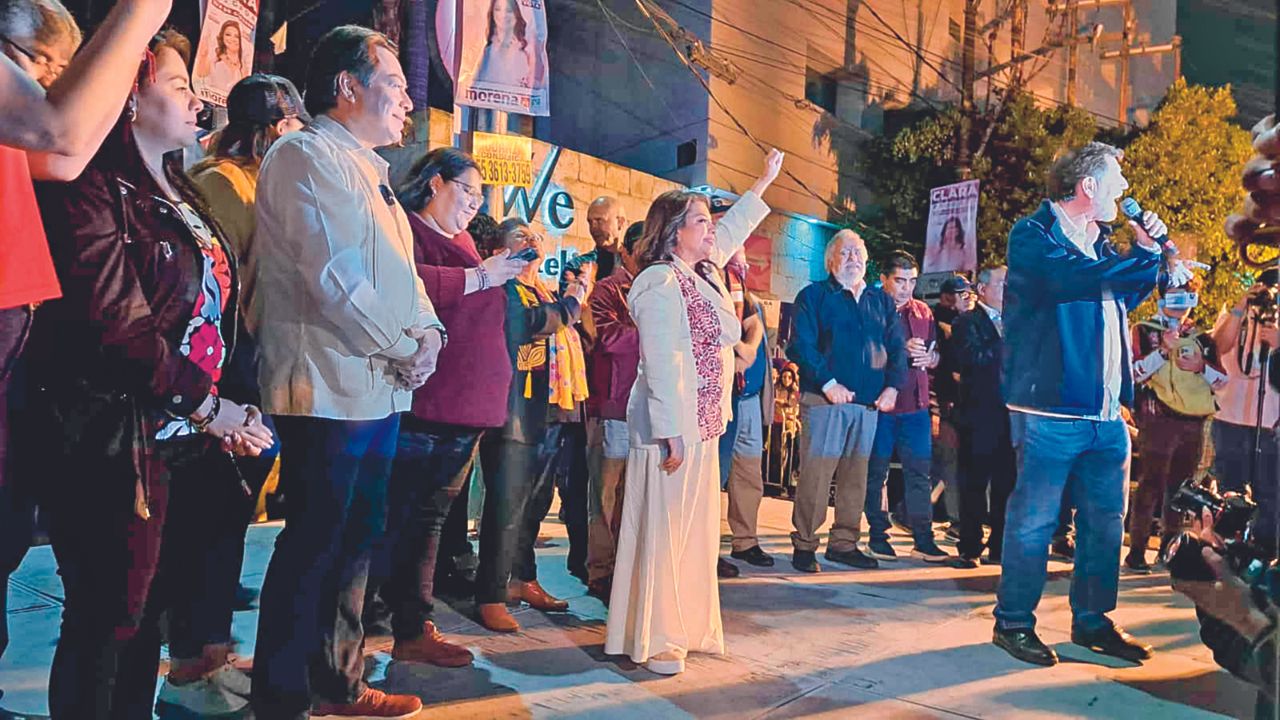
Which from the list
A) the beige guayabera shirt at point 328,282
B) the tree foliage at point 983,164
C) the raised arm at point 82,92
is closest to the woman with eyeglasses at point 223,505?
the beige guayabera shirt at point 328,282

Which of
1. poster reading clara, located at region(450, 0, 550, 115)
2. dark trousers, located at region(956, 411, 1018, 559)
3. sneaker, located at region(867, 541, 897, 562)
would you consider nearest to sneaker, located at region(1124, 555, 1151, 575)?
dark trousers, located at region(956, 411, 1018, 559)

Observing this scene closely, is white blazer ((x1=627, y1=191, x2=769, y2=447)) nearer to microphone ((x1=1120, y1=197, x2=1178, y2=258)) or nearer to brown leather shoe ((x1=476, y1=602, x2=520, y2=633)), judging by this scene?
brown leather shoe ((x1=476, y1=602, x2=520, y2=633))

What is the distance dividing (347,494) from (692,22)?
833 centimetres

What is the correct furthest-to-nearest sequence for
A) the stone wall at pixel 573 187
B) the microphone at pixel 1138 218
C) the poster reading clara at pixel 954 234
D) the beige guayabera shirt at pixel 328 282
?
the poster reading clara at pixel 954 234 → the stone wall at pixel 573 187 → the microphone at pixel 1138 218 → the beige guayabera shirt at pixel 328 282

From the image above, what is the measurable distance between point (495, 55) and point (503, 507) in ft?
6.36

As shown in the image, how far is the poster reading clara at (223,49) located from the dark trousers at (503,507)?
5.00 feet

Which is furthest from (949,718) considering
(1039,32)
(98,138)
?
(1039,32)

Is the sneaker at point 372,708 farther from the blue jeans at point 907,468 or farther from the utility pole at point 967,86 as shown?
the utility pole at point 967,86

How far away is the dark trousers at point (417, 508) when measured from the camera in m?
2.75

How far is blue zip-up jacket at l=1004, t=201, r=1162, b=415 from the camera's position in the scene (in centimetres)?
315

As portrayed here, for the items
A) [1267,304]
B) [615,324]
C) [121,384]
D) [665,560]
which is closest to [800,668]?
[665,560]

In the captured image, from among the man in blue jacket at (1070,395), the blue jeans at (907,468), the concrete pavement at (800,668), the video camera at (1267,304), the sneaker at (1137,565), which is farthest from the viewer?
the blue jeans at (907,468)

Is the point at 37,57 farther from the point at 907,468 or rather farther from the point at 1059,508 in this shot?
the point at 907,468

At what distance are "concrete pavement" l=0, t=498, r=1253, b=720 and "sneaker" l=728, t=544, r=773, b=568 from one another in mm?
528
